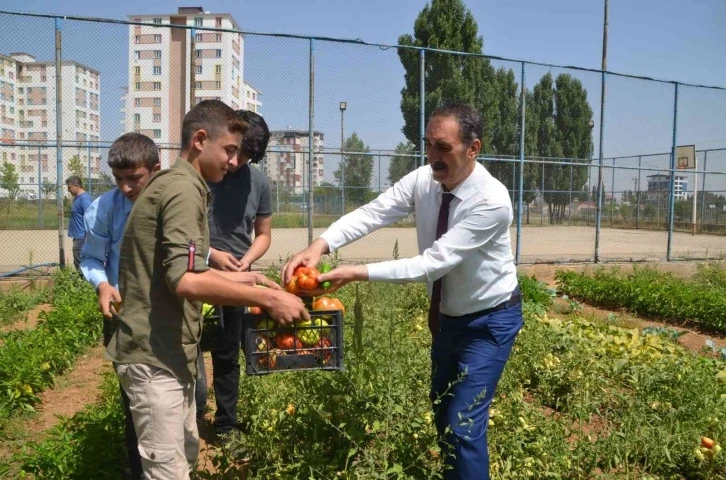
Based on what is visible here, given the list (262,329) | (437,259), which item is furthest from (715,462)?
(262,329)

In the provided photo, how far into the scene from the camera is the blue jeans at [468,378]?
2.79 m

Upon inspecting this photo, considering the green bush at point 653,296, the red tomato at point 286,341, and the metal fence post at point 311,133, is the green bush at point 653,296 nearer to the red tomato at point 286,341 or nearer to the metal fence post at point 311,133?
the metal fence post at point 311,133

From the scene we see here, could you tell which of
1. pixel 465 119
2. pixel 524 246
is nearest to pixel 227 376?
pixel 465 119

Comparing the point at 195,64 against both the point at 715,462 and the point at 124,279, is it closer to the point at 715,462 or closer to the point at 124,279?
the point at 124,279

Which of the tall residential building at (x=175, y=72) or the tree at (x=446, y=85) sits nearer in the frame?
the tall residential building at (x=175, y=72)

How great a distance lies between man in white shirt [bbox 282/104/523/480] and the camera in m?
2.79

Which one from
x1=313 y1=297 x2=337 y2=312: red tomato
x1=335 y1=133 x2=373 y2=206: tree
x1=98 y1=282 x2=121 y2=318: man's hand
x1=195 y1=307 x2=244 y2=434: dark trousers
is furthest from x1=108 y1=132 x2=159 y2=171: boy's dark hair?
x1=335 y1=133 x2=373 y2=206: tree

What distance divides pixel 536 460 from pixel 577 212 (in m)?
18.0

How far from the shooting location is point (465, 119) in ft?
9.34

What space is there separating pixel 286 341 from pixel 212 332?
2.68 ft

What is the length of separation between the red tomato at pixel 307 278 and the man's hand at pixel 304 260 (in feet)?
0.20

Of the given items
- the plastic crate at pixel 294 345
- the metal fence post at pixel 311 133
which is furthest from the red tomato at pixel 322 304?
the metal fence post at pixel 311 133

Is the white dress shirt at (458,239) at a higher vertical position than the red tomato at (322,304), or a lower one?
higher

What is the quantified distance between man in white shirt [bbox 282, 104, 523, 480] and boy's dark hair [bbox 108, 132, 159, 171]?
89cm
